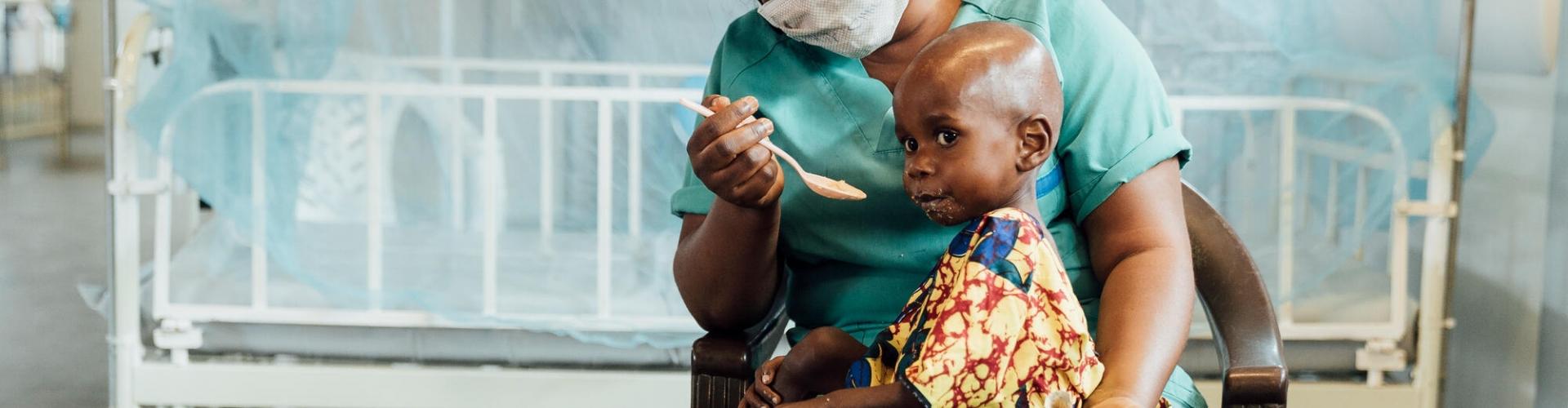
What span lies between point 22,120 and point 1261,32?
9078 mm

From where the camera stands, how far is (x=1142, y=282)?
1.28 m

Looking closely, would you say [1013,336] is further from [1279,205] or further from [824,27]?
[1279,205]

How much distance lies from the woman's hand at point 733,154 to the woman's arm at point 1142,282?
13.9 inches

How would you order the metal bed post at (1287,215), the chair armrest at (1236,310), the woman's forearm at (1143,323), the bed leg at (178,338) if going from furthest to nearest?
the bed leg at (178,338) → the metal bed post at (1287,215) → the chair armrest at (1236,310) → the woman's forearm at (1143,323)

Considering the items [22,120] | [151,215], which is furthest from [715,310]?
[22,120]

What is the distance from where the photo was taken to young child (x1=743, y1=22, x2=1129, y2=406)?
3.59ft

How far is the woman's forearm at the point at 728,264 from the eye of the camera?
4.32 ft

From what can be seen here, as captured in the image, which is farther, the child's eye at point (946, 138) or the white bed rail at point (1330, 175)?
the white bed rail at point (1330, 175)

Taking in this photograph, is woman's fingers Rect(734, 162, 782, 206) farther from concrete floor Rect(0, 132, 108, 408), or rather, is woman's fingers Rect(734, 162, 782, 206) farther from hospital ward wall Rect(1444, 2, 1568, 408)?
concrete floor Rect(0, 132, 108, 408)

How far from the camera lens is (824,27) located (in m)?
1.33

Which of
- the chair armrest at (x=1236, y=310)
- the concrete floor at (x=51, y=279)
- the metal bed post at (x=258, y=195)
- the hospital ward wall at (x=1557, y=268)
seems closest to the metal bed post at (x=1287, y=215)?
the hospital ward wall at (x=1557, y=268)

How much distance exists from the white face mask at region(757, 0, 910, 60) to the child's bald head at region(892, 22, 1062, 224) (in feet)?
0.48

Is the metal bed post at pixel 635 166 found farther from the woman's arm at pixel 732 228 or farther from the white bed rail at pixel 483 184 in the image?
the woman's arm at pixel 732 228

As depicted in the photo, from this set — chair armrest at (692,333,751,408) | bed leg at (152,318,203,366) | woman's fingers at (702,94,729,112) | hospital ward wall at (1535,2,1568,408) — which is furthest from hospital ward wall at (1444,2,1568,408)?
bed leg at (152,318,203,366)
